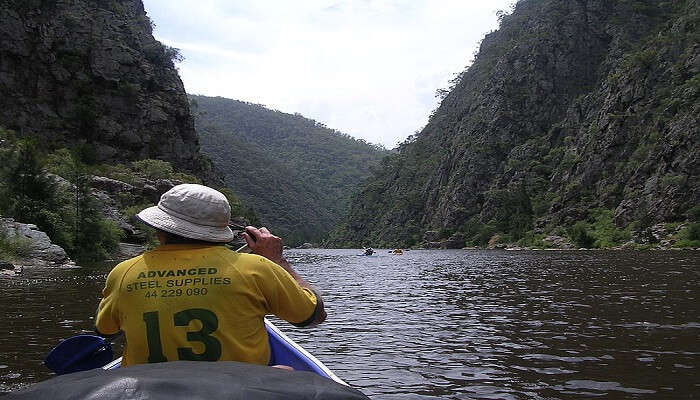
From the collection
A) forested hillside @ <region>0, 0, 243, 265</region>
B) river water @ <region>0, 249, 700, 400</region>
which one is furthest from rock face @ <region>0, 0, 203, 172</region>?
river water @ <region>0, 249, 700, 400</region>

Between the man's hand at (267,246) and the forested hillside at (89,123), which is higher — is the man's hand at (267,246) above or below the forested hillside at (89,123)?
below

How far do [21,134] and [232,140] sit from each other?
117311 mm

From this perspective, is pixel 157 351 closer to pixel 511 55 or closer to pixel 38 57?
pixel 38 57

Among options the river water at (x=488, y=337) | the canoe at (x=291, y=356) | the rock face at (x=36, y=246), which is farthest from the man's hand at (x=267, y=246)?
the rock face at (x=36, y=246)

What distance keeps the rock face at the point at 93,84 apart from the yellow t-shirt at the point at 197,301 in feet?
229

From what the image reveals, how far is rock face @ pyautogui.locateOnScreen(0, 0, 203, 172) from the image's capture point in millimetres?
67250

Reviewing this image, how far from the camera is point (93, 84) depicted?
251ft

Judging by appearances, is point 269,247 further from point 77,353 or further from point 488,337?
point 488,337

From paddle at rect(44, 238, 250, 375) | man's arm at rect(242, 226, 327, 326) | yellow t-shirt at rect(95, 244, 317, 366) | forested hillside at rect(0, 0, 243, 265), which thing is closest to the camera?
yellow t-shirt at rect(95, 244, 317, 366)

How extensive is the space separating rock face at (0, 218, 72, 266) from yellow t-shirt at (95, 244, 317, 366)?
32.5 metres

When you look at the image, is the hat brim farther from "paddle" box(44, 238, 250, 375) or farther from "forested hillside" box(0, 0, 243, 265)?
"forested hillside" box(0, 0, 243, 265)

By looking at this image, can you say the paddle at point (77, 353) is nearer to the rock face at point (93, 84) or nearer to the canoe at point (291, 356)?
the canoe at point (291, 356)

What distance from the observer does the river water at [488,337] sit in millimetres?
8266

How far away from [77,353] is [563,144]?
324 feet
